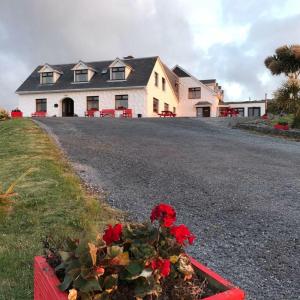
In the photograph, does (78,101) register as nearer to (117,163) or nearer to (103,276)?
(117,163)

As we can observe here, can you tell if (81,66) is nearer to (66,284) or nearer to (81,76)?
(81,76)

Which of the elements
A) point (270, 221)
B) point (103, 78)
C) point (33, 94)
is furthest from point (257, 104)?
point (270, 221)

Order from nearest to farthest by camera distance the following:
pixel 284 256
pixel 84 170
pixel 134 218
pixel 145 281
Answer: pixel 145 281 → pixel 284 256 → pixel 134 218 → pixel 84 170

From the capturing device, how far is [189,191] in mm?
6922

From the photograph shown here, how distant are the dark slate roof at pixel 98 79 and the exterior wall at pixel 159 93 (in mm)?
801

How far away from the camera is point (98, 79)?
41.1 m

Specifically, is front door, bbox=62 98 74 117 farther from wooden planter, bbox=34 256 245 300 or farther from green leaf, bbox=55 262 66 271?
green leaf, bbox=55 262 66 271

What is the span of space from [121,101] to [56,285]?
37651mm

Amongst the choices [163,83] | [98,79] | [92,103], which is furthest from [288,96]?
[98,79]

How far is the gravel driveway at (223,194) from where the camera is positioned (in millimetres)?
4094

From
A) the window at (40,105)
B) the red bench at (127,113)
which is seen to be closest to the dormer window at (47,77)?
the window at (40,105)

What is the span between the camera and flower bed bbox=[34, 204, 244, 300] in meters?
2.21

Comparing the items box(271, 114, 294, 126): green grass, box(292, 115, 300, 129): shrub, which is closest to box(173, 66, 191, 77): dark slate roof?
box(271, 114, 294, 126): green grass

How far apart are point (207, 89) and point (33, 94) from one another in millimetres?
20266
